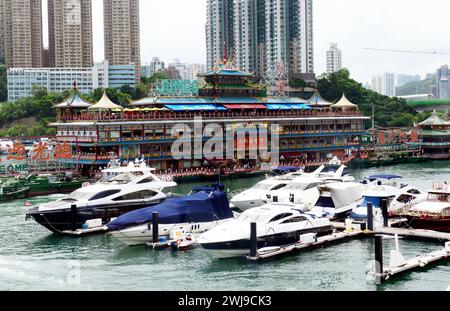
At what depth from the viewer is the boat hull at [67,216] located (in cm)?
2406

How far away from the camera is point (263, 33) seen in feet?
319

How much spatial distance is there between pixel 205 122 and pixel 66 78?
61973mm

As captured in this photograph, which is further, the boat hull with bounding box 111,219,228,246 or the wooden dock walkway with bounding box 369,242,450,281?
the boat hull with bounding box 111,219,228,246

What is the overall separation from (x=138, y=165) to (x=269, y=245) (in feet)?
39.6

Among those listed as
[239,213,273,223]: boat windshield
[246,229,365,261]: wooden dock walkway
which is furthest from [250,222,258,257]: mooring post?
[239,213,273,223]: boat windshield

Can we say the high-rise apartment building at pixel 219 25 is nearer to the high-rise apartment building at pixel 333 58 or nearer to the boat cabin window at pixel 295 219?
the high-rise apartment building at pixel 333 58

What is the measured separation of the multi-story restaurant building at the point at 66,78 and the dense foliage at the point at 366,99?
3475cm

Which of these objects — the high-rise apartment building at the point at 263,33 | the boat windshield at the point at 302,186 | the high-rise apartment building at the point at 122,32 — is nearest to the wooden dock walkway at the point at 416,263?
the boat windshield at the point at 302,186

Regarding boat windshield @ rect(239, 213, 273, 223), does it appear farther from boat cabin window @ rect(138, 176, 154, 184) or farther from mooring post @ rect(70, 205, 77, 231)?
boat cabin window @ rect(138, 176, 154, 184)

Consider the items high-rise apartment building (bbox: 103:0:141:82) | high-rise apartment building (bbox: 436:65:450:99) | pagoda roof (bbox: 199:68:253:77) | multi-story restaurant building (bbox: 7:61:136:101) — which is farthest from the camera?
high-rise apartment building (bbox: 436:65:450:99)

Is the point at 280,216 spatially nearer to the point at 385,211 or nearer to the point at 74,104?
the point at 385,211

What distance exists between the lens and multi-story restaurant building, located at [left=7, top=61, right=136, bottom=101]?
324 feet

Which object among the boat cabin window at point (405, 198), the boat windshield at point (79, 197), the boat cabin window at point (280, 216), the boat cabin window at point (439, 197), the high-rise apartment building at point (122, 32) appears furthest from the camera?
the high-rise apartment building at point (122, 32)

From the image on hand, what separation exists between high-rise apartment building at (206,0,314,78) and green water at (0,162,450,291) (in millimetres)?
73216
